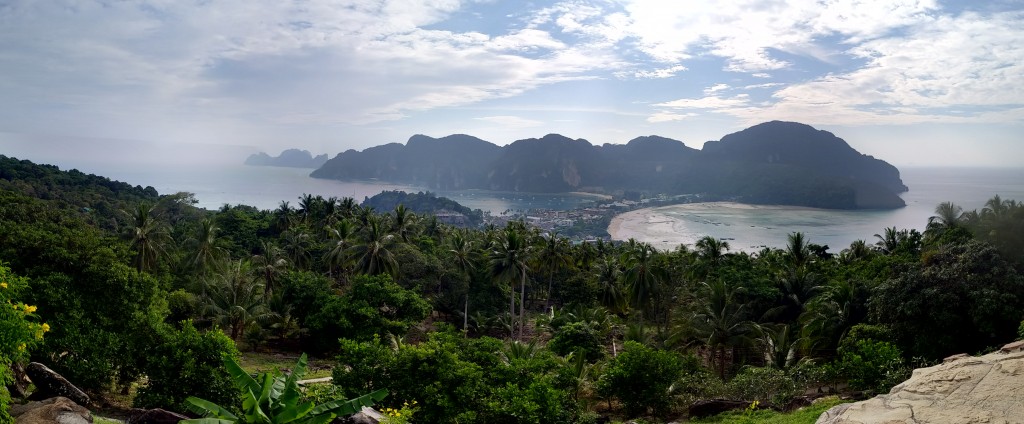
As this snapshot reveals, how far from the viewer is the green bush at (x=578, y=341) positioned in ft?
84.9

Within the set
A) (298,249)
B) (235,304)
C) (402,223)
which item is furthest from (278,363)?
(402,223)

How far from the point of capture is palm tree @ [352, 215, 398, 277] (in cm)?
3269

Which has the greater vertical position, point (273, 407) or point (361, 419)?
point (273, 407)

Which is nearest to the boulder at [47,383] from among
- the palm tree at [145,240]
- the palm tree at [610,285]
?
the palm tree at [145,240]

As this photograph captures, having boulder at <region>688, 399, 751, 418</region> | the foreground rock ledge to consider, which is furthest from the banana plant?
boulder at <region>688, 399, 751, 418</region>

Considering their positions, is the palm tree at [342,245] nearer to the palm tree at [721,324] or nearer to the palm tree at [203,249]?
the palm tree at [203,249]

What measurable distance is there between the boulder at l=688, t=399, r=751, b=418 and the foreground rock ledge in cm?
468

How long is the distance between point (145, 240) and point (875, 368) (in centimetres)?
3146

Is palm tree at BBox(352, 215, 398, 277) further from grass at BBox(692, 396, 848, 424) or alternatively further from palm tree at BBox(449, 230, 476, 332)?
grass at BBox(692, 396, 848, 424)

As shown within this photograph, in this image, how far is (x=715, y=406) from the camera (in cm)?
1709

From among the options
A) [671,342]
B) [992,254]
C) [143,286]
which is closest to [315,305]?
[143,286]

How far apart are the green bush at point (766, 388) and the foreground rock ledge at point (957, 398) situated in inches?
182

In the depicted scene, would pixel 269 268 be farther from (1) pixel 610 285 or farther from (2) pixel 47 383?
(2) pixel 47 383

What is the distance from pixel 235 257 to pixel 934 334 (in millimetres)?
47212
